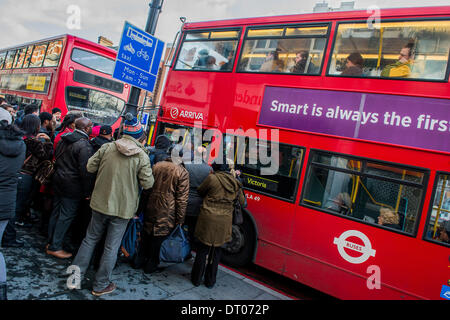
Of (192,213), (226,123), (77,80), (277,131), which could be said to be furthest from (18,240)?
(77,80)

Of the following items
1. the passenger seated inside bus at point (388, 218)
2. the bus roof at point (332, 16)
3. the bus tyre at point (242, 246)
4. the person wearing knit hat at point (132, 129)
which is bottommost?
the bus tyre at point (242, 246)

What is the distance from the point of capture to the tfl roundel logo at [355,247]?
3764mm

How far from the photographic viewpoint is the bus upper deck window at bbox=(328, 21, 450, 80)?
3.68 m

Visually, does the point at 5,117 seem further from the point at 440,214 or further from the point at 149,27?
the point at 440,214

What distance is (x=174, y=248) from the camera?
3.75 meters

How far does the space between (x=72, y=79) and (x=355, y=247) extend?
31.5 ft

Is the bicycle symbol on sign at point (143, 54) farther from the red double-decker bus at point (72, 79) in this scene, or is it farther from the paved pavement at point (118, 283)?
the red double-decker bus at point (72, 79)

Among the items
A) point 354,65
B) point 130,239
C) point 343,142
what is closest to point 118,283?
point 130,239

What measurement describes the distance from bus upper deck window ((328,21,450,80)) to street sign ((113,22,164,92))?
3455mm

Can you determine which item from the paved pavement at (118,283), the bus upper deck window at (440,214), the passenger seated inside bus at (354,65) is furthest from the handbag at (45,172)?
the bus upper deck window at (440,214)

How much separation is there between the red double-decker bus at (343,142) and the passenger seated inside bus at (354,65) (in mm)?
15

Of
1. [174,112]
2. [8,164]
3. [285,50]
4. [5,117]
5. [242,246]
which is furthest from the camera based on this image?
[174,112]

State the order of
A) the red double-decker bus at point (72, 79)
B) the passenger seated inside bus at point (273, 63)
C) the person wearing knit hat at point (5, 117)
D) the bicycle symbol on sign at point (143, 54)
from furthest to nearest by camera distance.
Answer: the red double-decker bus at point (72, 79), the bicycle symbol on sign at point (143, 54), the passenger seated inside bus at point (273, 63), the person wearing knit hat at point (5, 117)
